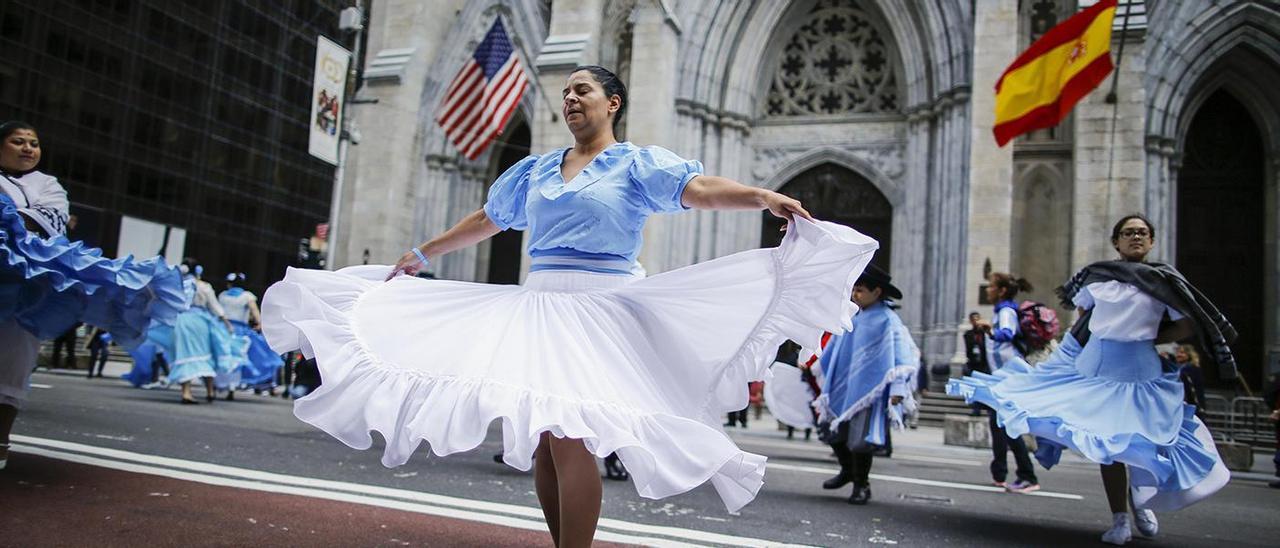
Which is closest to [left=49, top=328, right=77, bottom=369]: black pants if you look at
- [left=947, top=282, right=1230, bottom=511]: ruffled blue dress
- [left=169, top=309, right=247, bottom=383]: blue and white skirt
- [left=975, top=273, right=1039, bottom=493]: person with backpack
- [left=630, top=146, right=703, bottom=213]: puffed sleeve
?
[left=169, top=309, right=247, bottom=383]: blue and white skirt

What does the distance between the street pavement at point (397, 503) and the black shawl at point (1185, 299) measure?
1272mm

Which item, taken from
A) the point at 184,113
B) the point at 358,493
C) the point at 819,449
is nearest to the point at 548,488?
the point at 358,493

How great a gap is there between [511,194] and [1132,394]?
4.16 metres

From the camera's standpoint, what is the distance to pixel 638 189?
3488 millimetres

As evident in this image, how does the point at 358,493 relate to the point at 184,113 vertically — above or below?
below

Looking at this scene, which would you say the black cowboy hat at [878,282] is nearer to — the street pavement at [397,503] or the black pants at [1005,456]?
the street pavement at [397,503]

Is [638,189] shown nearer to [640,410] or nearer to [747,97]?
[640,410]

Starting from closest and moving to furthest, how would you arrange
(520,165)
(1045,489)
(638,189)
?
(638,189) < (520,165) < (1045,489)

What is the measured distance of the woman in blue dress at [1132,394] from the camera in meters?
5.35

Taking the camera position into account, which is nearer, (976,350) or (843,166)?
(976,350)

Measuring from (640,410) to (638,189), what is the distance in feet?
3.02

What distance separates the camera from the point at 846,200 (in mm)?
21484

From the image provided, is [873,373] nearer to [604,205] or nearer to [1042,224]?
[604,205]

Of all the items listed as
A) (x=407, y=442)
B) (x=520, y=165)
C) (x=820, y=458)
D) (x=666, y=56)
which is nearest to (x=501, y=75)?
(x=666, y=56)
